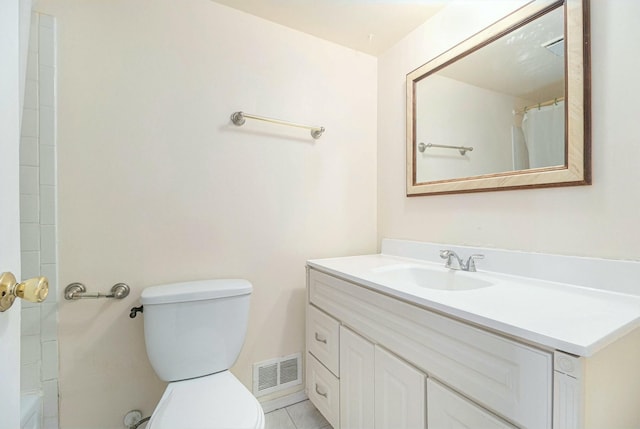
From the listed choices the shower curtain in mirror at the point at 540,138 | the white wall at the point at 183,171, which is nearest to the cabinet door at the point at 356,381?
the white wall at the point at 183,171

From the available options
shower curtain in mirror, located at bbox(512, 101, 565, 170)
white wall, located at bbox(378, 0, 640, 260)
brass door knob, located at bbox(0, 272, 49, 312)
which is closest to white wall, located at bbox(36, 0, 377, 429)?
white wall, located at bbox(378, 0, 640, 260)

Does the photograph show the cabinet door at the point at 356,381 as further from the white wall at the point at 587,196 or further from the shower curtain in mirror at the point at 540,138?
the shower curtain in mirror at the point at 540,138

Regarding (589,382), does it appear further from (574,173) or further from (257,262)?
(257,262)

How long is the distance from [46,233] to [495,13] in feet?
6.96

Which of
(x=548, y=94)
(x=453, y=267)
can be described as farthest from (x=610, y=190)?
(x=453, y=267)

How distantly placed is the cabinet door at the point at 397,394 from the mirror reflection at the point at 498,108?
2.97ft

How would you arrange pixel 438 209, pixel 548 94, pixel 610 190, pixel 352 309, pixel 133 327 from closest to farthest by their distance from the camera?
pixel 610 190
pixel 548 94
pixel 352 309
pixel 133 327
pixel 438 209

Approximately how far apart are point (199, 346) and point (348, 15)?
5.86 ft

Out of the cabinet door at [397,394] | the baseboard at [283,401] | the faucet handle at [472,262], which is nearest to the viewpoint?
the cabinet door at [397,394]

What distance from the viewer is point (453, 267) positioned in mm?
1290

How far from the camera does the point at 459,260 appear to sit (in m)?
1.26

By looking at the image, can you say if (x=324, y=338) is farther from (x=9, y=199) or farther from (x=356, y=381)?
(x=9, y=199)

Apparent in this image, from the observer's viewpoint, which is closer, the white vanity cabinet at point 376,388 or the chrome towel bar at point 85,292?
the white vanity cabinet at point 376,388

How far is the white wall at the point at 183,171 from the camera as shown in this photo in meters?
1.19
